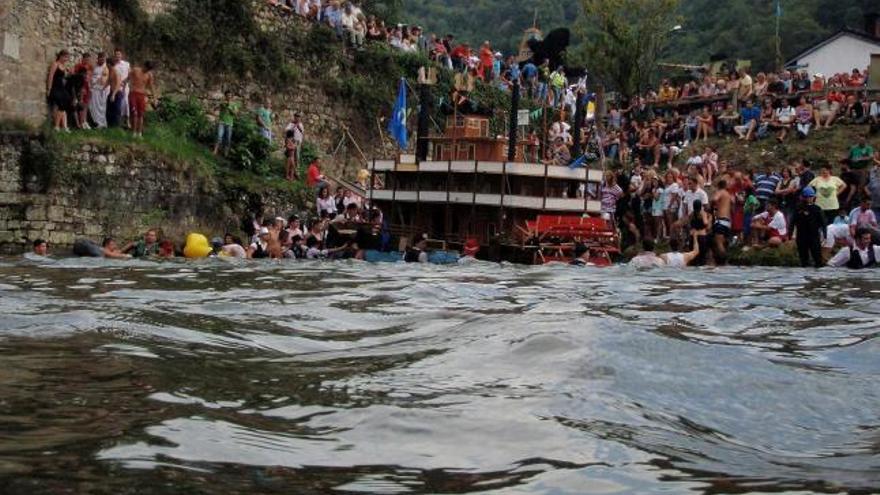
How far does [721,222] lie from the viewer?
56.0 ft

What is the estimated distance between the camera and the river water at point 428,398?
3229 millimetres

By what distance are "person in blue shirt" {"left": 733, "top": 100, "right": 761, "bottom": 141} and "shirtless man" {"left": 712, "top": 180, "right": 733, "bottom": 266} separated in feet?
28.0

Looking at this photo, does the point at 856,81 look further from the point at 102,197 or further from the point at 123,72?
the point at 102,197

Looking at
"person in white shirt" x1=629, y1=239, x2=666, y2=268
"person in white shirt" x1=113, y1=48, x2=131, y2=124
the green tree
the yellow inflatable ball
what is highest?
the green tree

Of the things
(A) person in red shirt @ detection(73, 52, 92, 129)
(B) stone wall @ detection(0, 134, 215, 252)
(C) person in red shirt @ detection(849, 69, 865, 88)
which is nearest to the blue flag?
(B) stone wall @ detection(0, 134, 215, 252)

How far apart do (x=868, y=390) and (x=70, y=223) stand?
16.5 metres

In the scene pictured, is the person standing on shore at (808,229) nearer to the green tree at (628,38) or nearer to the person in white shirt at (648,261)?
the person in white shirt at (648,261)

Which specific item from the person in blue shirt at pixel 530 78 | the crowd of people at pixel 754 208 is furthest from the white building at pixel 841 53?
the crowd of people at pixel 754 208

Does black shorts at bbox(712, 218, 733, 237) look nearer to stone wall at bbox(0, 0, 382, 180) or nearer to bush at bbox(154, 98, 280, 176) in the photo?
bush at bbox(154, 98, 280, 176)

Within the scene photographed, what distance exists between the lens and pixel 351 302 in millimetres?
8938

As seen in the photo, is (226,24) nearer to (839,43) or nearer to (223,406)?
(223,406)

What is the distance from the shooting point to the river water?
323 cm

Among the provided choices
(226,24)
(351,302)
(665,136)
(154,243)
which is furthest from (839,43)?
(351,302)

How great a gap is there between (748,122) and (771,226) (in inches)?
342
